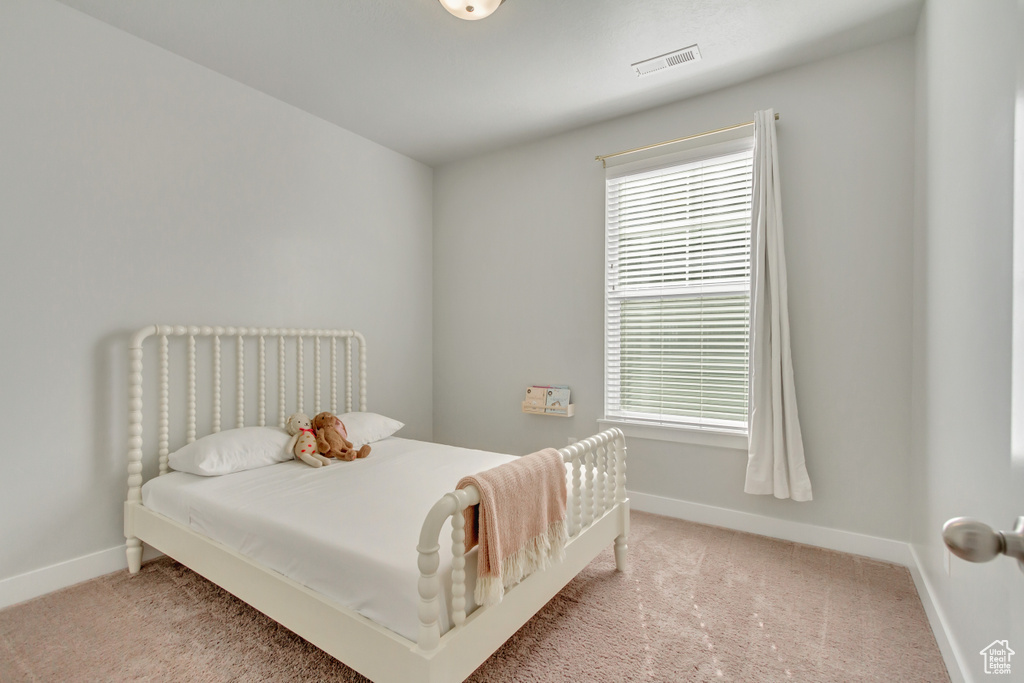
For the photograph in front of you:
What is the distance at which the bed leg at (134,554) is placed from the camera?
228cm

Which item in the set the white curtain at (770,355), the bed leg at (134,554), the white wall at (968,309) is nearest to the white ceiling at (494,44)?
the white curtain at (770,355)

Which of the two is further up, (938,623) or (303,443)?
(303,443)

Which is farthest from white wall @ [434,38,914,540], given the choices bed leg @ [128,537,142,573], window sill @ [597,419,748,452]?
bed leg @ [128,537,142,573]

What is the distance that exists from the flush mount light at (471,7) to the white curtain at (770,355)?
1.56 m

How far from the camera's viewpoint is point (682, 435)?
9.74 feet

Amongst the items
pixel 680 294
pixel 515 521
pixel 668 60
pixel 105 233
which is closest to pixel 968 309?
pixel 515 521

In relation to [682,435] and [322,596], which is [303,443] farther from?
[682,435]

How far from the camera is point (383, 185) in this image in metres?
3.69

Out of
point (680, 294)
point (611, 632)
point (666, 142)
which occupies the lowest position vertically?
point (611, 632)

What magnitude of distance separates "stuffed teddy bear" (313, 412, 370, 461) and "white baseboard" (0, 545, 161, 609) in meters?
0.95

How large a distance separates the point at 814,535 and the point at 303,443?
2.75 metres

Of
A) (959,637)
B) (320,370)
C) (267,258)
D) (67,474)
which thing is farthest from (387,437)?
(959,637)

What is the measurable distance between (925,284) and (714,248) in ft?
3.41

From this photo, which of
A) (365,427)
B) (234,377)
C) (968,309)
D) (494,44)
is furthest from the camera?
(365,427)
